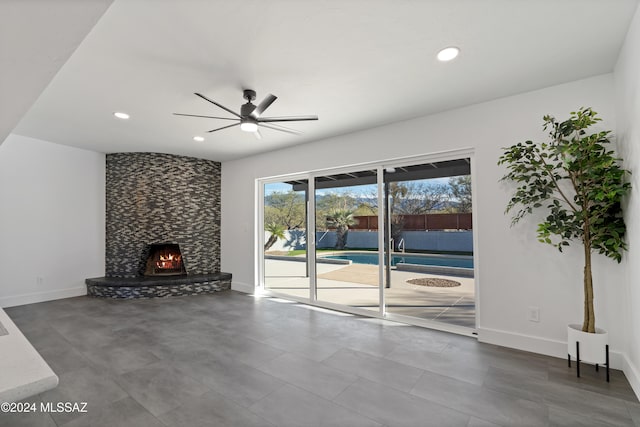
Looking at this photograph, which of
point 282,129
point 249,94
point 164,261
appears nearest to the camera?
point 249,94

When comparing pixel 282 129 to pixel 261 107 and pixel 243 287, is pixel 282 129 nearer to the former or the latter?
pixel 261 107

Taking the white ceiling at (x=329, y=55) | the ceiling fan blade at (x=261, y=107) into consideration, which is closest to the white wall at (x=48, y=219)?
the white ceiling at (x=329, y=55)

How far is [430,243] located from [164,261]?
16.8 feet

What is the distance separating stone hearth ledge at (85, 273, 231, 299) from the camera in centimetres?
511

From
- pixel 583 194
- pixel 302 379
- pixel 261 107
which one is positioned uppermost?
pixel 261 107

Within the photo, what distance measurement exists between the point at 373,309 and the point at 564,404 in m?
2.36

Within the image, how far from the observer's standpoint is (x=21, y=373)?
995 mm

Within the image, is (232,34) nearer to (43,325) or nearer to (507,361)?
(507,361)

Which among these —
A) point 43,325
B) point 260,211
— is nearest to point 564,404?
point 260,211

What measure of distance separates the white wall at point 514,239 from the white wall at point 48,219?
17.1ft

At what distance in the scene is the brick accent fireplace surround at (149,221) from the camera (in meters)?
5.44

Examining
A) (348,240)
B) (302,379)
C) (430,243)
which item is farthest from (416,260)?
(302,379)

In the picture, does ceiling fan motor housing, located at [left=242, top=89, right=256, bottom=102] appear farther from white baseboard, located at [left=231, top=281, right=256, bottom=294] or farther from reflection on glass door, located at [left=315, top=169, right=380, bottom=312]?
white baseboard, located at [left=231, top=281, right=256, bottom=294]

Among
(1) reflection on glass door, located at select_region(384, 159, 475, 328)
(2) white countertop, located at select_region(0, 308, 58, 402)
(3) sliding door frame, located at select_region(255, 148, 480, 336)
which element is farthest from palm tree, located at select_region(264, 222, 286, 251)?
(2) white countertop, located at select_region(0, 308, 58, 402)
